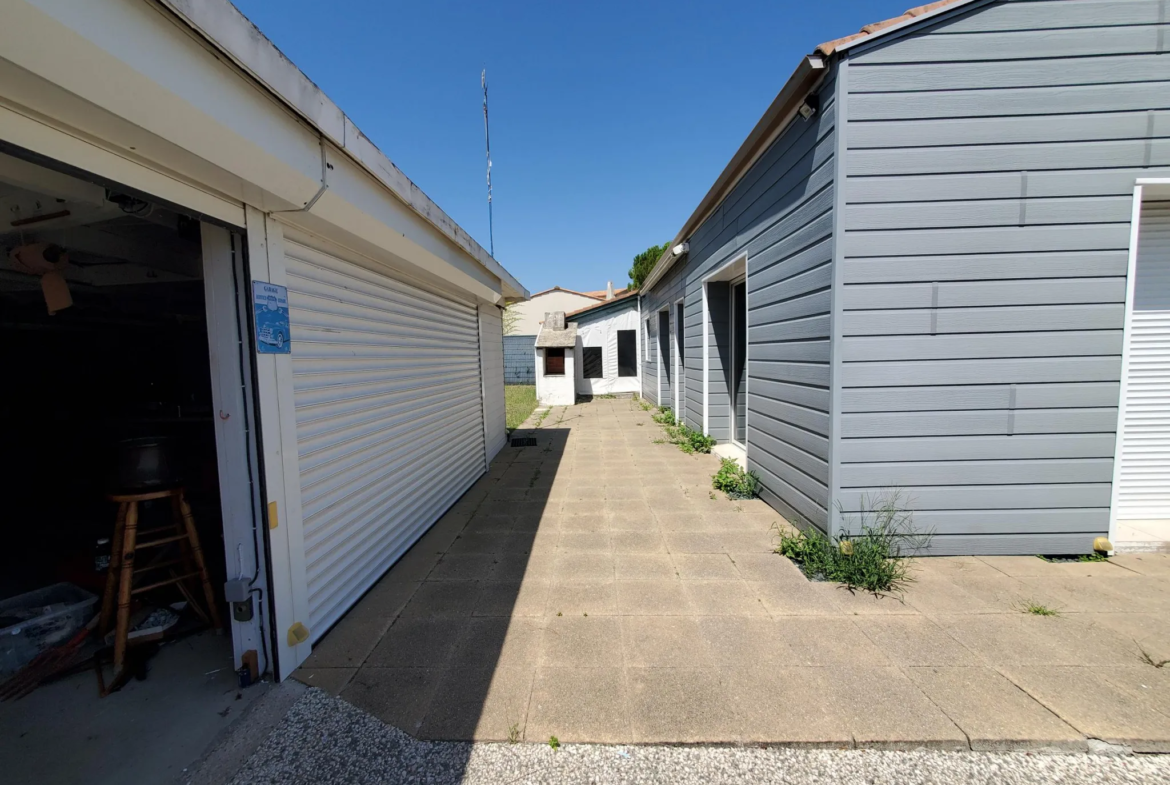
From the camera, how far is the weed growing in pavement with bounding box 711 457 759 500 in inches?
196

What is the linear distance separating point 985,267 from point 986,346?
56 cm

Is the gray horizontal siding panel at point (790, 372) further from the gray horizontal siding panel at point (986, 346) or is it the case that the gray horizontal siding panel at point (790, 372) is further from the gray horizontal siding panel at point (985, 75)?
the gray horizontal siding panel at point (985, 75)

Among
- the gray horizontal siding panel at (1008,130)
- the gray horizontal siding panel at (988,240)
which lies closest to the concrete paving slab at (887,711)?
the gray horizontal siding panel at (988,240)

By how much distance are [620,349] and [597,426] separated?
6.05 m

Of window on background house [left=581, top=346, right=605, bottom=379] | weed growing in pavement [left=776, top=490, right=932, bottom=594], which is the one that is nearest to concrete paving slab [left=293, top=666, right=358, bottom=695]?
weed growing in pavement [left=776, top=490, right=932, bottom=594]

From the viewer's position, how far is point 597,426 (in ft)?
→ 32.7

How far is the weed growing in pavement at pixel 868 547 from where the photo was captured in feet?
10.4

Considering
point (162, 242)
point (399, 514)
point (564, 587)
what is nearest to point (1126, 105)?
point (564, 587)

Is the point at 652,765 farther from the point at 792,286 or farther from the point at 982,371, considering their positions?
the point at 792,286

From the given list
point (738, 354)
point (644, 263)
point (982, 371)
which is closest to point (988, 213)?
point (982, 371)

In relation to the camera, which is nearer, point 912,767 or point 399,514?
point 912,767

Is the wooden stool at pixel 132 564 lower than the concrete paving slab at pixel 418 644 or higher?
higher

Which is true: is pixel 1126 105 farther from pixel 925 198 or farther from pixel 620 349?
pixel 620 349

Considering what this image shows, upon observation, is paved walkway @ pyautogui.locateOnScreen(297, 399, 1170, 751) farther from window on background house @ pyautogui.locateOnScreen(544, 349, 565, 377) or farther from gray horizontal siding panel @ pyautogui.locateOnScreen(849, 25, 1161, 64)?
window on background house @ pyautogui.locateOnScreen(544, 349, 565, 377)
